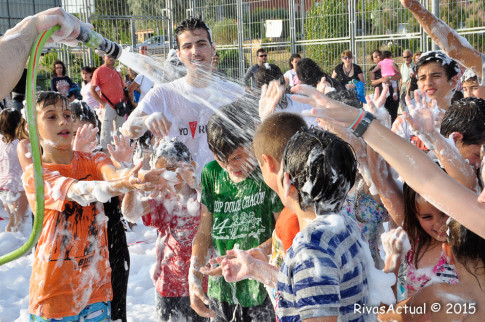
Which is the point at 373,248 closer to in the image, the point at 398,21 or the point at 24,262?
the point at 24,262

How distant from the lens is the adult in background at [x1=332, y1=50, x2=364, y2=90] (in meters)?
10.6

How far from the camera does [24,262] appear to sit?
18.8ft

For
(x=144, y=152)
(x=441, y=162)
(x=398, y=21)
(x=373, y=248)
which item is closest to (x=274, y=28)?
(x=398, y=21)

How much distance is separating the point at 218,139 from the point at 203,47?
1.33m

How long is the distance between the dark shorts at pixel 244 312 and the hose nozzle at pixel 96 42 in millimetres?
1438

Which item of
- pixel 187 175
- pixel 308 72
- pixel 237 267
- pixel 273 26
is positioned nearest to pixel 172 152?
pixel 187 175

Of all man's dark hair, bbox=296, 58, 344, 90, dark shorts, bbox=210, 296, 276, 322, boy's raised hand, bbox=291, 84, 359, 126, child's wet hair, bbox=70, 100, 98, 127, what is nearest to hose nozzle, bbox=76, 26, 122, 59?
boy's raised hand, bbox=291, 84, 359, 126

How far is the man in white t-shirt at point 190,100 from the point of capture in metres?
3.92

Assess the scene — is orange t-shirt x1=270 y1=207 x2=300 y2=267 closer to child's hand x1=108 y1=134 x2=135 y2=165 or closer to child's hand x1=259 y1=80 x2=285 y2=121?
child's hand x1=259 y1=80 x2=285 y2=121

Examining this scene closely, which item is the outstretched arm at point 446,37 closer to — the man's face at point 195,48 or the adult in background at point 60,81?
the man's face at point 195,48

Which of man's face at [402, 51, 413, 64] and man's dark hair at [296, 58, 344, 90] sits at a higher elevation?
man's face at [402, 51, 413, 64]

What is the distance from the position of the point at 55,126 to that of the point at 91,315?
106 cm

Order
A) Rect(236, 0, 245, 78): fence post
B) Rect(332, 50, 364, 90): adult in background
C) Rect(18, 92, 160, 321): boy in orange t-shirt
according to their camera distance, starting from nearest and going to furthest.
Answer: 1. Rect(18, 92, 160, 321): boy in orange t-shirt
2. Rect(332, 50, 364, 90): adult in background
3. Rect(236, 0, 245, 78): fence post

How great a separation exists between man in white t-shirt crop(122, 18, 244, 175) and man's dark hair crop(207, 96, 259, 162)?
0.37 meters
